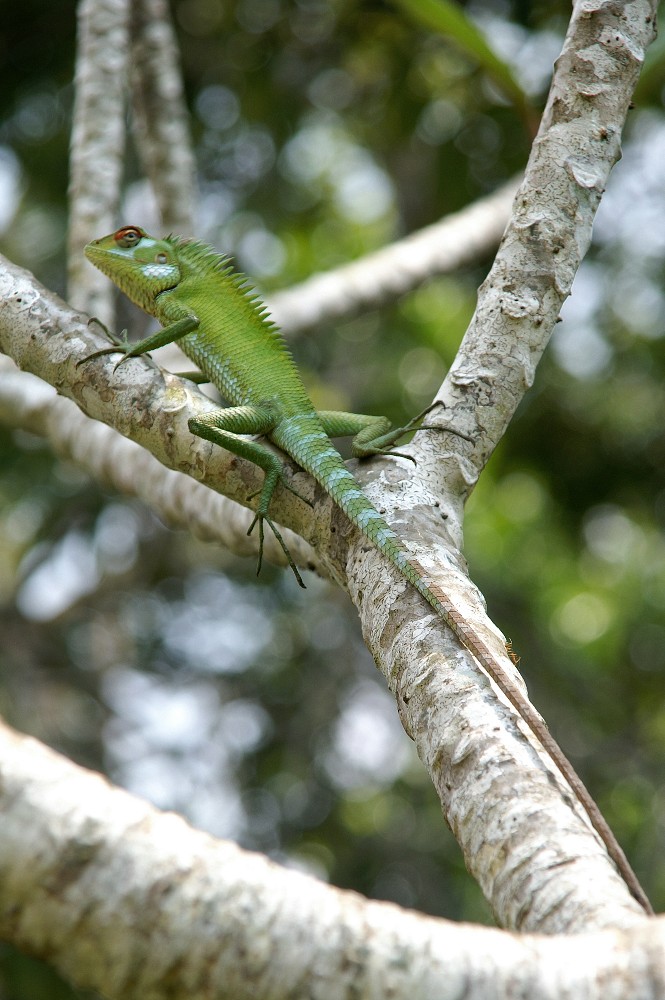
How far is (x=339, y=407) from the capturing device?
8.05m

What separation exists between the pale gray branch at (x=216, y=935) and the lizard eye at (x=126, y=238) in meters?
3.28

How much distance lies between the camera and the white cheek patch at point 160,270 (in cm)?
409

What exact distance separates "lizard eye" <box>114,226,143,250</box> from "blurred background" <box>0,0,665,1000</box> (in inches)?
126

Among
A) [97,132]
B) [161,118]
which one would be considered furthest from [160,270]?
[161,118]

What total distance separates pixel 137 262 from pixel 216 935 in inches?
134

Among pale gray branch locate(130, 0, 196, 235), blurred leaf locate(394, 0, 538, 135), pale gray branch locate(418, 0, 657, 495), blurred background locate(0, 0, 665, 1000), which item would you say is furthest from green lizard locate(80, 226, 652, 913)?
blurred background locate(0, 0, 665, 1000)

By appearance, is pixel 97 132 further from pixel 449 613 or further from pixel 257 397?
pixel 449 613

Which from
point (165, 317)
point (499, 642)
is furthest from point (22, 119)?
point (499, 642)

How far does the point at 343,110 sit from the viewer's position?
838 cm

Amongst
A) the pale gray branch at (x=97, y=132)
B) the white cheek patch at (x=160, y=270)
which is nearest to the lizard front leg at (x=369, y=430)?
the white cheek patch at (x=160, y=270)

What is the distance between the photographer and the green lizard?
215 cm

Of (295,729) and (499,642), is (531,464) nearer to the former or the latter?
(295,729)

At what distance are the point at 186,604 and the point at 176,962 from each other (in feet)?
28.1

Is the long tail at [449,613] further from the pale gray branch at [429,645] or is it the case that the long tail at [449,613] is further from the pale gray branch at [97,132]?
the pale gray branch at [97,132]
